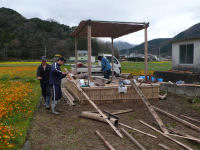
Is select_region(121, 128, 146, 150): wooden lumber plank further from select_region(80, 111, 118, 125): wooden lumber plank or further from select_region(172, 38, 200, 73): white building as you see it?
select_region(172, 38, 200, 73): white building

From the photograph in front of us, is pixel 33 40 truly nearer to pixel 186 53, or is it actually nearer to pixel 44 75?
pixel 186 53

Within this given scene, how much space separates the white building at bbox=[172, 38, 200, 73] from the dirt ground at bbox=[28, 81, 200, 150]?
3.94m

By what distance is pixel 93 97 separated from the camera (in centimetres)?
751

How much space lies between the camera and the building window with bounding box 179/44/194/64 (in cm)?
1083

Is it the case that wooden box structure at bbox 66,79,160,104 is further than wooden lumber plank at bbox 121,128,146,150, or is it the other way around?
wooden box structure at bbox 66,79,160,104

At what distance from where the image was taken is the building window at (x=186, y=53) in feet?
35.5

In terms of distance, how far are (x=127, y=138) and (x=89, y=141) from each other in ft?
2.86

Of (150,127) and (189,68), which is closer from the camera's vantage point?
(150,127)

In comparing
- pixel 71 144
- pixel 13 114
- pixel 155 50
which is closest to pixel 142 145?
pixel 71 144

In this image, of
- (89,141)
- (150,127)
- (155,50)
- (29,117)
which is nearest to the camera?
(89,141)

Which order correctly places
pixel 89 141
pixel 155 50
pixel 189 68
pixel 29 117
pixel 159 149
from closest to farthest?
pixel 159 149, pixel 89 141, pixel 29 117, pixel 189 68, pixel 155 50

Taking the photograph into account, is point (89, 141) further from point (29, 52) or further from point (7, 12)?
point (7, 12)

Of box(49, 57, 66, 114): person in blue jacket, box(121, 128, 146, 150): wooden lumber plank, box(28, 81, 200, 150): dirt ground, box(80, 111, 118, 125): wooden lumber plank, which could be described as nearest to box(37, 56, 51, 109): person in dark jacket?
box(28, 81, 200, 150): dirt ground

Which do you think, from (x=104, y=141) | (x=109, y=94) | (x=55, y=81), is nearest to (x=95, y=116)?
(x=104, y=141)
